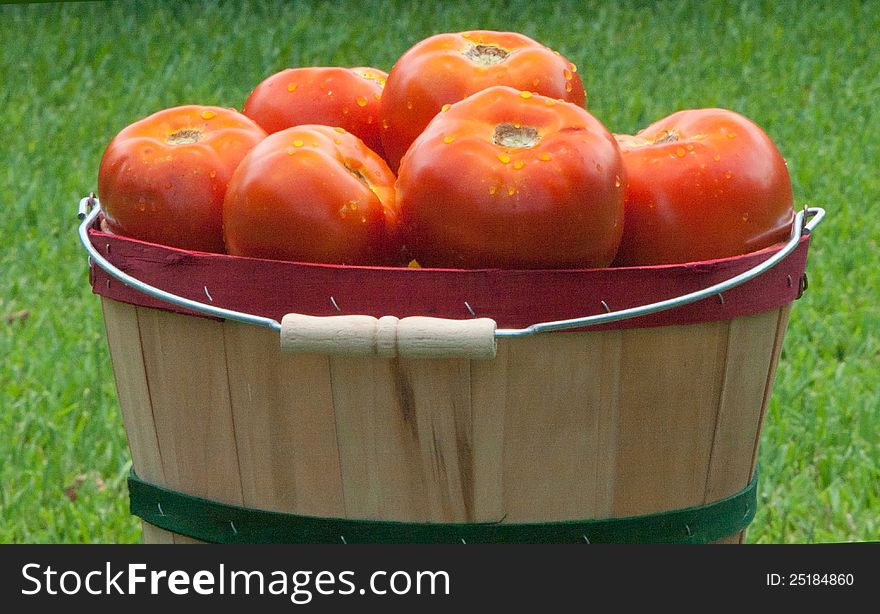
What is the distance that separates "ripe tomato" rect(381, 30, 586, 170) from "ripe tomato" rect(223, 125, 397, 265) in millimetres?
195

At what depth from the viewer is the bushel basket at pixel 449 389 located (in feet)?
4.77

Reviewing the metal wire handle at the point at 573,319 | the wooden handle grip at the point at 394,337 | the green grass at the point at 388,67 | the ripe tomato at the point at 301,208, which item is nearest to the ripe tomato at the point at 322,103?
the ripe tomato at the point at 301,208

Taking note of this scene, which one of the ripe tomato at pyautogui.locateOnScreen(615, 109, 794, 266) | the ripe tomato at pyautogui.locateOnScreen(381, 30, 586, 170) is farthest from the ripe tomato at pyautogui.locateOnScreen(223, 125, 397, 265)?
the ripe tomato at pyautogui.locateOnScreen(615, 109, 794, 266)

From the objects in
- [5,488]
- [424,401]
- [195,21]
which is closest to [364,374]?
[424,401]

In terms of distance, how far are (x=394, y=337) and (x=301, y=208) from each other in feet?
0.73

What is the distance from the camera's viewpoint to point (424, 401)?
4.85ft

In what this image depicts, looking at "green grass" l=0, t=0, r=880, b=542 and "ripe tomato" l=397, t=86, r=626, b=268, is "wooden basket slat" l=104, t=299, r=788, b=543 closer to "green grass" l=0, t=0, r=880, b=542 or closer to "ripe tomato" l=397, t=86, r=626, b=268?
"ripe tomato" l=397, t=86, r=626, b=268

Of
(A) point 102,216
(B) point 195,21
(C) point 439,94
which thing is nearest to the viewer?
(C) point 439,94

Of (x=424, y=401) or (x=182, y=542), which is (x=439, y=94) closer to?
(x=424, y=401)

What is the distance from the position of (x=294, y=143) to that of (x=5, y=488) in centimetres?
144

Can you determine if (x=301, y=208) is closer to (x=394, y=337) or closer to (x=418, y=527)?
(x=394, y=337)

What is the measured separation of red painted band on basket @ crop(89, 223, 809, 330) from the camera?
57.1 inches

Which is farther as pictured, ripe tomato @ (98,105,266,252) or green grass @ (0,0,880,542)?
green grass @ (0,0,880,542)

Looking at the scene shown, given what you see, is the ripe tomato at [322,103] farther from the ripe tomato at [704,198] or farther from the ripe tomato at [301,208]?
the ripe tomato at [704,198]
